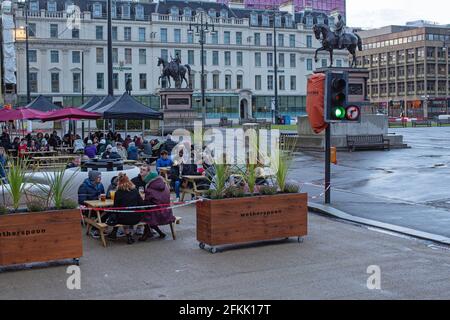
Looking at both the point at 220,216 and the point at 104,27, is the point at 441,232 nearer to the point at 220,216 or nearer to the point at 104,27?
the point at 220,216

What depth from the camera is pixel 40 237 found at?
918 cm

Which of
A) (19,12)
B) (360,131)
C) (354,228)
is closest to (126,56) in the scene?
(19,12)

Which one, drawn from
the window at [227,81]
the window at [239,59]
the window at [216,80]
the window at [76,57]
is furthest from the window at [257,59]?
the window at [76,57]

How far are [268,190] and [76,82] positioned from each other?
3326 inches

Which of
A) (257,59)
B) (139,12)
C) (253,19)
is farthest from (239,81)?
(139,12)

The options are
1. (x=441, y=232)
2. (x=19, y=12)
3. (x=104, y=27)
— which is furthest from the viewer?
(x=104, y=27)

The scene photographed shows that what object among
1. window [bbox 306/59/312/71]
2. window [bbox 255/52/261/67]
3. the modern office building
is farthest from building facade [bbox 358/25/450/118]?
window [bbox 255/52/261/67]

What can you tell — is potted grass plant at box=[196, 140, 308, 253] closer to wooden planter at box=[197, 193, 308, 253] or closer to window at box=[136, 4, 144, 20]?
wooden planter at box=[197, 193, 308, 253]

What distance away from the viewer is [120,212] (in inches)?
429

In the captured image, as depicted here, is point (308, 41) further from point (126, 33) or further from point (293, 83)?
point (126, 33)

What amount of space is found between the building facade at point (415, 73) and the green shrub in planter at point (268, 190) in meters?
104

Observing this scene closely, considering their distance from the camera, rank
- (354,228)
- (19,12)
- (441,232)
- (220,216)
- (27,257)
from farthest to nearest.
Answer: (19,12) → (354,228) → (441,232) → (220,216) → (27,257)
